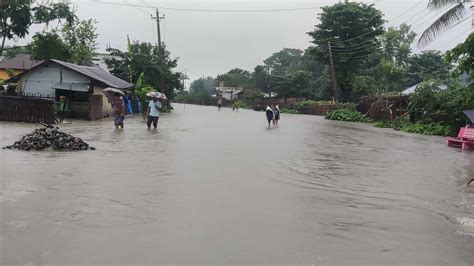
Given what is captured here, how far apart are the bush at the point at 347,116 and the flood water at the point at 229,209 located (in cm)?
2491

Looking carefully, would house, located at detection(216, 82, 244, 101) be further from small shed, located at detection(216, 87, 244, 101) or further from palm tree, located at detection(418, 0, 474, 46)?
palm tree, located at detection(418, 0, 474, 46)

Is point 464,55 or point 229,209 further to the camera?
point 464,55

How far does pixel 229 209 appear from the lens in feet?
23.1

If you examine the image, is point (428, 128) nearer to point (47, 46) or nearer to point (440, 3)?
point (440, 3)

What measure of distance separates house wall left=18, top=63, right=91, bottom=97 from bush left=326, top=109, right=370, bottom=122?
68.1 ft

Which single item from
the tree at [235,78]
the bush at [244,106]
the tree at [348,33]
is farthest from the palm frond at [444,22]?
the tree at [235,78]

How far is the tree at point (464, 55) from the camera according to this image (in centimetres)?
2025

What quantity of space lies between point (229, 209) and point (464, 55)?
697 inches

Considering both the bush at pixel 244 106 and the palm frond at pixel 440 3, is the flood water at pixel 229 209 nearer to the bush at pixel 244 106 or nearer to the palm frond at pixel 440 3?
the palm frond at pixel 440 3

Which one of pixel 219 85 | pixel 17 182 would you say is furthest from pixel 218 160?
pixel 219 85

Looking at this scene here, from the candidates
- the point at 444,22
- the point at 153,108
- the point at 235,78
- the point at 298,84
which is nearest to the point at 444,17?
the point at 444,22

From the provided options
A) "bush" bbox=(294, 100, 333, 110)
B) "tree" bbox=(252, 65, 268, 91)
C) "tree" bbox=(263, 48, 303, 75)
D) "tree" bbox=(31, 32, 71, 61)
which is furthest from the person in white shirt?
"tree" bbox=(263, 48, 303, 75)

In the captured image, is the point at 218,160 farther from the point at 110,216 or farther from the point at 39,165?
the point at 110,216

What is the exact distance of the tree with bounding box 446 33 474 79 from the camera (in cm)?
2025
